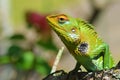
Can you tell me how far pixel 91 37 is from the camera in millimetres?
3271

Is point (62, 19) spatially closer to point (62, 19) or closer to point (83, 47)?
point (62, 19)

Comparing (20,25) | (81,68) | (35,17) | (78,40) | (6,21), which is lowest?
(20,25)

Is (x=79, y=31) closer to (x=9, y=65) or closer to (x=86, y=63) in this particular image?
(x=86, y=63)

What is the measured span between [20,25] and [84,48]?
1456 centimetres

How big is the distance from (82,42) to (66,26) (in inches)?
5.7

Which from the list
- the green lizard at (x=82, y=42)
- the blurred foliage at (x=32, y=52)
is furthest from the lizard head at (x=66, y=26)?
the blurred foliage at (x=32, y=52)

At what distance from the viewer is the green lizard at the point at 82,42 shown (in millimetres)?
3188

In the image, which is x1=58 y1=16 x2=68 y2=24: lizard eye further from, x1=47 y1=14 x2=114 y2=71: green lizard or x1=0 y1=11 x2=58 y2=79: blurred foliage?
x1=0 y1=11 x2=58 y2=79: blurred foliage

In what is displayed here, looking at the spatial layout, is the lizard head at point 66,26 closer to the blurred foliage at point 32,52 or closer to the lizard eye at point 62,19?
the lizard eye at point 62,19

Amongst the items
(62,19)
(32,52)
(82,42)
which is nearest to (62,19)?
(62,19)

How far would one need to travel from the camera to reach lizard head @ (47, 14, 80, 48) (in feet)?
10.5

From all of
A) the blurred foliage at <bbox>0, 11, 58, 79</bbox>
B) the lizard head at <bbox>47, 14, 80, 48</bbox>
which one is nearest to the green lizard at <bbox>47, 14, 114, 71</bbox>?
the lizard head at <bbox>47, 14, 80, 48</bbox>

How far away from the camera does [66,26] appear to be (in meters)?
3.26

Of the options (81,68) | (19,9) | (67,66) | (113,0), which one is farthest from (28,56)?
(19,9)
